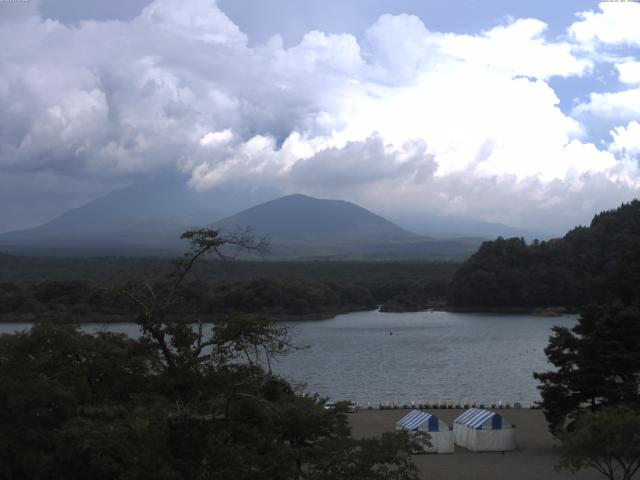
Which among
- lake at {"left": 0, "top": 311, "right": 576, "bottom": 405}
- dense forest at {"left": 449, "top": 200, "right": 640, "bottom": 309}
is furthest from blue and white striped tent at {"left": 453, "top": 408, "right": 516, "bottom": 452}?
dense forest at {"left": 449, "top": 200, "right": 640, "bottom": 309}

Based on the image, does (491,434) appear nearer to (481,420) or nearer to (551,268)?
(481,420)

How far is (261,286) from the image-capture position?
164ft

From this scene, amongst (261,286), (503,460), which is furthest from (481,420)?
(261,286)

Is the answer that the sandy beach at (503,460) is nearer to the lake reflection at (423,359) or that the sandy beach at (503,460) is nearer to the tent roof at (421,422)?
the tent roof at (421,422)

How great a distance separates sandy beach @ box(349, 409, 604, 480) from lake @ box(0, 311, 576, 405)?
3197 millimetres

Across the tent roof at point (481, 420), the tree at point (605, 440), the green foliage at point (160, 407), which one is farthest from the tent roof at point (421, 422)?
the green foliage at point (160, 407)

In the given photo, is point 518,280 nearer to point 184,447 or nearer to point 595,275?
point 595,275

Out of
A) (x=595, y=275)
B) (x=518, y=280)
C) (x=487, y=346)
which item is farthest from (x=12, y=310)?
(x=595, y=275)

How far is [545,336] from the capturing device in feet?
130

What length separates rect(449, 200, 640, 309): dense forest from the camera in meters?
54.4

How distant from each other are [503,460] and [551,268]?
145 feet

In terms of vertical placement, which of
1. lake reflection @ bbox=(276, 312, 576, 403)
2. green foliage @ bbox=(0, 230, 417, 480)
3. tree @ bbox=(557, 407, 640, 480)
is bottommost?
lake reflection @ bbox=(276, 312, 576, 403)

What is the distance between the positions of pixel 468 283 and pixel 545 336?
59.3ft

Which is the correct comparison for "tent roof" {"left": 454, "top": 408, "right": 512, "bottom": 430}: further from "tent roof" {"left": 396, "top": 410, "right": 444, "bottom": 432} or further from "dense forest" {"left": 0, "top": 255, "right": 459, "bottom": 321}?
"dense forest" {"left": 0, "top": 255, "right": 459, "bottom": 321}
